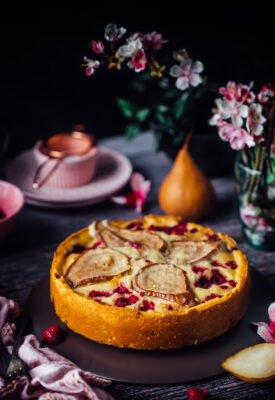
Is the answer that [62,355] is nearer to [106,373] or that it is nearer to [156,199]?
[106,373]

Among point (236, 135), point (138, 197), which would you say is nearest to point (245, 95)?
point (236, 135)

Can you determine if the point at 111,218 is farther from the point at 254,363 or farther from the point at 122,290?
the point at 254,363

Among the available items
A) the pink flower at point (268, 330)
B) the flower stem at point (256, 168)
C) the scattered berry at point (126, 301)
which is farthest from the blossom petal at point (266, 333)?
the flower stem at point (256, 168)

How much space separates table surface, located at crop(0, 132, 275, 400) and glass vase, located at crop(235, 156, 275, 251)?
0.07 meters

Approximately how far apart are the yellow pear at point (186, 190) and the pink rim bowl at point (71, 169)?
18.7 inches

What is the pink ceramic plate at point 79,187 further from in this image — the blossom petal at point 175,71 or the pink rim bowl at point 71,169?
the blossom petal at point 175,71

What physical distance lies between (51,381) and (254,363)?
639mm

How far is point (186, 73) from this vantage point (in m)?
1.82

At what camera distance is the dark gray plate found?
1.45 metres

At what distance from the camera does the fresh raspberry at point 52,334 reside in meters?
1.57

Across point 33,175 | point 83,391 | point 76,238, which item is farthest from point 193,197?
point 83,391

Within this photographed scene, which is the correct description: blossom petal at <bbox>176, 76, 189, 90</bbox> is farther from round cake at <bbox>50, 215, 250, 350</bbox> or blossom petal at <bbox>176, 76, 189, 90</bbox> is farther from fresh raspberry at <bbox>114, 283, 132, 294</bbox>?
fresh raspberry at <bbox>114, 283, 132, 294</bbox>

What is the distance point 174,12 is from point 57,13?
710mm

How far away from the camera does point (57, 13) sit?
269cm
